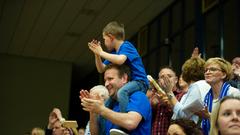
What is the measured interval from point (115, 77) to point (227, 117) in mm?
805

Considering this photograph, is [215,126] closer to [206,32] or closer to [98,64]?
[98,64]

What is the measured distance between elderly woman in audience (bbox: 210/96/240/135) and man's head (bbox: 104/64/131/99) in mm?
686

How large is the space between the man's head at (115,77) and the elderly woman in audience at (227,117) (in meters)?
0.69

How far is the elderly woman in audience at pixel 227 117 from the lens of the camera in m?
2.04

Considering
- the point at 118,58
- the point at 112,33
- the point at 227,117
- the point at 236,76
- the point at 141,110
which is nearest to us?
the point at 227,117

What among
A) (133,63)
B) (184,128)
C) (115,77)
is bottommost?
(184,128)

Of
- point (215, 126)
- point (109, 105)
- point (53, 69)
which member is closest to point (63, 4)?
point (53, 69)

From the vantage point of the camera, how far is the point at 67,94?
10594mm

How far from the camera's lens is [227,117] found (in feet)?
6.84

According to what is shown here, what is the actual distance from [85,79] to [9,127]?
2.90 metres

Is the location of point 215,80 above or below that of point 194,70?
below

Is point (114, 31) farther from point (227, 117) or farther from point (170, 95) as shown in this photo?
point (227, 117)

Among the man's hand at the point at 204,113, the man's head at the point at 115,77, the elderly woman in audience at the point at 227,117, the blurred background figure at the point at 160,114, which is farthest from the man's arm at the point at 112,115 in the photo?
the blurred background figure at the point at 160,114

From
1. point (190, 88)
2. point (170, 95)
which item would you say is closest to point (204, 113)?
point (190, 88)
